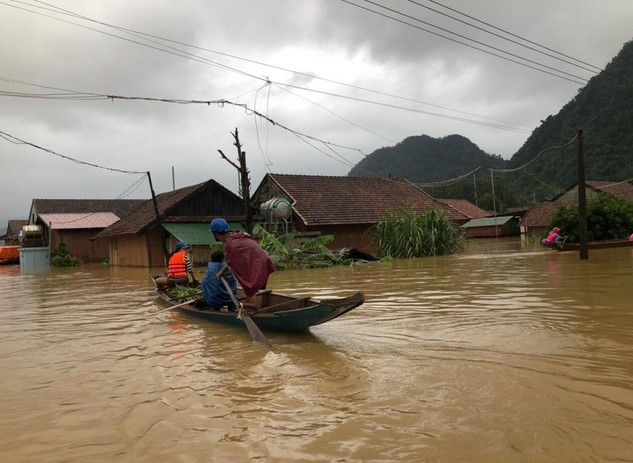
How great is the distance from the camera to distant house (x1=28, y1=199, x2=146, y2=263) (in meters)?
34.4

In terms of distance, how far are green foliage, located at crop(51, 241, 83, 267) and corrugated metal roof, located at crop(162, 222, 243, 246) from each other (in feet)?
35.4

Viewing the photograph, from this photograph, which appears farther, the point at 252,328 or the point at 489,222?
the point at 489,222

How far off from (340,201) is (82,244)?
1847 centimetres

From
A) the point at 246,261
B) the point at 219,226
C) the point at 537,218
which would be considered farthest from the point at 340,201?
the point at 537,218

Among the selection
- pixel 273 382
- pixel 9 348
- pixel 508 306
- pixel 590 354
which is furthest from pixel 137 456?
pixel 508 306

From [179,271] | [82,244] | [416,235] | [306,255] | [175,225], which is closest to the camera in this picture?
[179,271]

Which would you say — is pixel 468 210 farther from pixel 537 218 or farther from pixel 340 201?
pixel 340 201

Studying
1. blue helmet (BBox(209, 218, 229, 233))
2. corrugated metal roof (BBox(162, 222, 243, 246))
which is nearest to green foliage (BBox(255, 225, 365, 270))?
corrugated metal roof (BBox(162, 222, 243, 246))

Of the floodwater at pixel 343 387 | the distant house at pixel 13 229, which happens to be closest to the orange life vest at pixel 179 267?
the floodwater at pixel 343 387

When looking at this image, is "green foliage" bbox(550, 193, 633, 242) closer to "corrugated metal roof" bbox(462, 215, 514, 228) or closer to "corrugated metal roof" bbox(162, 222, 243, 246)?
"corrugated metal roof" bbox(162, 222, 243, 246)

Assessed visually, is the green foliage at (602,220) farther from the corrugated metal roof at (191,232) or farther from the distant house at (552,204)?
the corrugated metal roof at (191,232)

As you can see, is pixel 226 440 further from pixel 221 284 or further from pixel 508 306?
pixel 508 306

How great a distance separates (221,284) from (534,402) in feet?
18.0

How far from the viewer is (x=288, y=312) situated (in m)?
6.50
